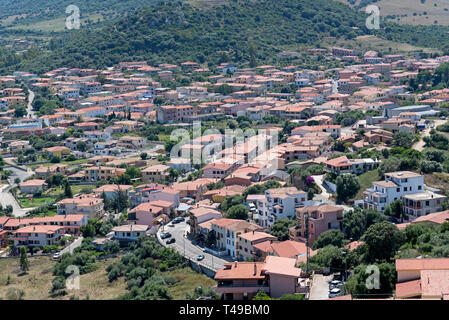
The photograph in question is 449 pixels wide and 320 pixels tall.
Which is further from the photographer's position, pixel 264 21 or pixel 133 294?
pixel 264 21

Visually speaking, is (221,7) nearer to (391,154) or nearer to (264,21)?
(264,21)

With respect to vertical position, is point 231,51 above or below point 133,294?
above

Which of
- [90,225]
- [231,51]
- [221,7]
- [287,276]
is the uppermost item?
[221,7]

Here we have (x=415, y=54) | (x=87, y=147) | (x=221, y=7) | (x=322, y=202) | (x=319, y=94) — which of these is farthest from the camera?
(x=221, y=7)

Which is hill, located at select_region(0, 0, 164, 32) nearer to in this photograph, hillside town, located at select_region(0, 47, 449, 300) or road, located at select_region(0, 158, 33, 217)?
hillside town, located at select_region(0, 47, 449, 300)

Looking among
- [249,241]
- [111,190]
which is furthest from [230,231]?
[111,190]

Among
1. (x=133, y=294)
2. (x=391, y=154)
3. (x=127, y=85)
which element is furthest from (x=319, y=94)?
(x=133, y=294)

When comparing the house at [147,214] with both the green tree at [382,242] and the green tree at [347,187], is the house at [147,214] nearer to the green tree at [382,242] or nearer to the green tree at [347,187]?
the green tree at [347,187]
